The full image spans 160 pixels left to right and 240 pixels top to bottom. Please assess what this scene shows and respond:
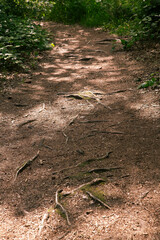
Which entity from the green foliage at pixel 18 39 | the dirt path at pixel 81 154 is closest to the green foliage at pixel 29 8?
the green foliage at pixel 18 39

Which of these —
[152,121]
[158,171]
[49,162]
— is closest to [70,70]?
[152,121]

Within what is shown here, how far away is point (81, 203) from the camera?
2354 mm

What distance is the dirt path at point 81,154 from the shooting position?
7.06ft

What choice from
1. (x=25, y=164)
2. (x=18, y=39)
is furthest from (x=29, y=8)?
(x=25, y=164)

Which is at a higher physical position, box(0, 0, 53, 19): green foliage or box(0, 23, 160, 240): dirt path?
box(0, 0, 53, 19): green foliage

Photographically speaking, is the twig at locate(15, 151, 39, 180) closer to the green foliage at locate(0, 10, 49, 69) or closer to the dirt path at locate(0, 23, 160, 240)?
the dirt path at locate(0, 23, 160, 240)

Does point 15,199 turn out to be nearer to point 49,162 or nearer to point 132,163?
point 49,162

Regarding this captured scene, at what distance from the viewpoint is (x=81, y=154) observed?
3.11 m

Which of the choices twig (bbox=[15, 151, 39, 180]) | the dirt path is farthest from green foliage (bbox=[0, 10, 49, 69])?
twig (bbox=[15, 151, 39, 180])

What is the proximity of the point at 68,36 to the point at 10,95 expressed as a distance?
4947 millimetres

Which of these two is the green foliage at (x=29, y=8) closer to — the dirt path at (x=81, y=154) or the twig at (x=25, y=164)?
the dirt path at (x=81, y=154)

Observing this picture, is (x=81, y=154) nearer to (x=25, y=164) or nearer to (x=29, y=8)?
(x=25, y=164)

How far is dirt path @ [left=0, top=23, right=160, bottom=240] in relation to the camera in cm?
215

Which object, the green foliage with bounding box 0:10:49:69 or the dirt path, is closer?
the dirt path
